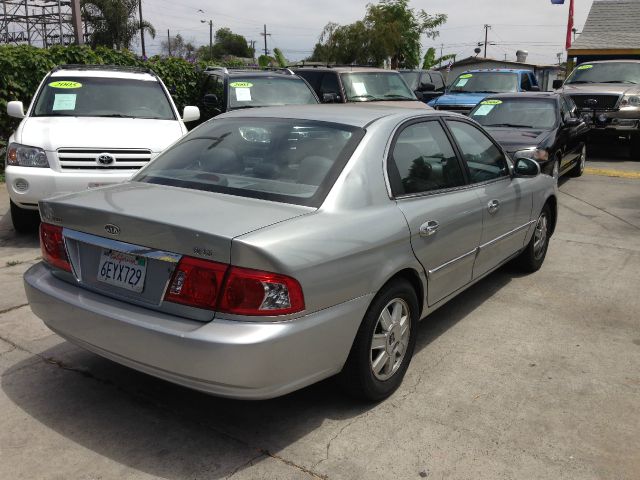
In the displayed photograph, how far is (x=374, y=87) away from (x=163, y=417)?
31.1 ft

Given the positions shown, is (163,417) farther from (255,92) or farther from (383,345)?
(255,92)

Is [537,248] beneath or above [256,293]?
beneath

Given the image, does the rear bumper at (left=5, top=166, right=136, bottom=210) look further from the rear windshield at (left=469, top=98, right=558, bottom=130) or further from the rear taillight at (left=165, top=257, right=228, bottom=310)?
the rear windshield at (left=469, top=98, right=558, bottom=130)

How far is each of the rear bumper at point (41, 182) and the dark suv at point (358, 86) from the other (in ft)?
19.0

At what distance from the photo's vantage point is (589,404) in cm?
349

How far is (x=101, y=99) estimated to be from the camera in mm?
7562

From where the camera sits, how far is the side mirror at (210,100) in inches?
384

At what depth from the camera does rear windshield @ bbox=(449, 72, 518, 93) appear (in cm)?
1493

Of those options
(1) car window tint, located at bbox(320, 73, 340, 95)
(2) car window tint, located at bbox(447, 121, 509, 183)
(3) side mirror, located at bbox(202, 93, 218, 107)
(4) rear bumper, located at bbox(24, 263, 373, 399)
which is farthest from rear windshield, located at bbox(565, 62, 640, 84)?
(4) rear bumper, located at bbox(24, 263, 373, 399)

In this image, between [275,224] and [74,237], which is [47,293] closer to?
[74,237]

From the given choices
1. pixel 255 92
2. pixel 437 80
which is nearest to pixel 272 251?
pixel 255 92

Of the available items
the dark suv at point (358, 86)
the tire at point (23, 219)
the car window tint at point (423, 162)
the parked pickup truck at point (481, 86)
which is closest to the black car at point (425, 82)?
the parked pickup truck at point (481, 86)

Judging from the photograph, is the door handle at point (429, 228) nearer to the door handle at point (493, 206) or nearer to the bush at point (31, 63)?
the door handle at point (493, 206)

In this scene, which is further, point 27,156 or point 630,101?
point 630,101
